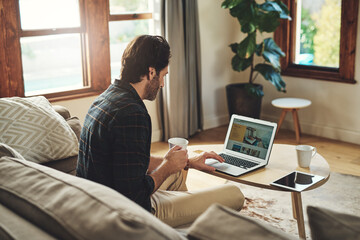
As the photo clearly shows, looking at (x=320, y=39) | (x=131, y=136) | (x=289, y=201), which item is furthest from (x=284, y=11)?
(x=131, y=136)

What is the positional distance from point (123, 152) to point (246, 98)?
10.6 feet

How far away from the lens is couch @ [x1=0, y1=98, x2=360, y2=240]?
99 cm

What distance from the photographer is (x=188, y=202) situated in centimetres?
209

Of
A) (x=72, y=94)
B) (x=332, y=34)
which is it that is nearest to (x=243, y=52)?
(x=332, y=34)

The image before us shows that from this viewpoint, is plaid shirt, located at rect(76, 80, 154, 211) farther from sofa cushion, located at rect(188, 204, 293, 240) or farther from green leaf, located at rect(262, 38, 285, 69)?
green leaf, located at rect(262, 38, 285, 69)

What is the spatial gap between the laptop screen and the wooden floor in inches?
44.1

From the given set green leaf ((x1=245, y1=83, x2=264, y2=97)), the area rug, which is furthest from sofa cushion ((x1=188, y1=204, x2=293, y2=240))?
green leaf ((x1=245, y1=83, x2=264, y2=97))

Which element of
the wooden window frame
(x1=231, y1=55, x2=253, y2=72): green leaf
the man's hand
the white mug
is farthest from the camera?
(x1=231, y1=55, x2=253, y2=72): green leaf

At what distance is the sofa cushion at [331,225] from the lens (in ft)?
3.43

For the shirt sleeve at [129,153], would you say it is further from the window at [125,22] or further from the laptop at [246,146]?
the window at [125,22]

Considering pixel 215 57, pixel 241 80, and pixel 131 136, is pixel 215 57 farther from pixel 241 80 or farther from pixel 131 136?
pixel 131 136

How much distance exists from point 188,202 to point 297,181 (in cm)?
60

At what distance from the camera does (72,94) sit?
4.21 metres

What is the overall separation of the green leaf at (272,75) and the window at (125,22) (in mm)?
1153
